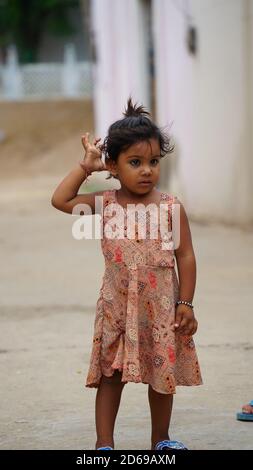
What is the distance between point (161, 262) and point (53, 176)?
2070 centimetres

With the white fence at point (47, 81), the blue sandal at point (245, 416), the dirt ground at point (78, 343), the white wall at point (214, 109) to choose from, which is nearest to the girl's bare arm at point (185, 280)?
the dirt ground at point (78, 343)

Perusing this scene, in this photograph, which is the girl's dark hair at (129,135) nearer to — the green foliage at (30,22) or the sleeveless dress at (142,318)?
the sleeveless dress at (142,318)

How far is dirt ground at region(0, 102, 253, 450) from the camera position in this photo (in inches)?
186

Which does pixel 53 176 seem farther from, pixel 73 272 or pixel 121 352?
pixel 121 352

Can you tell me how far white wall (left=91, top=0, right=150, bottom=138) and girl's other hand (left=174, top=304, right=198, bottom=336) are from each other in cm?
1308

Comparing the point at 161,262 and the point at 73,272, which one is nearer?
the point at 161,262

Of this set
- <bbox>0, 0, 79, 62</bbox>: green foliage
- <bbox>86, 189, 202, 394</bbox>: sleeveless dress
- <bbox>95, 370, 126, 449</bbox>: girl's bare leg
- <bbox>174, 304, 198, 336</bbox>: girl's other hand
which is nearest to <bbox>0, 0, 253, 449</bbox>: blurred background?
<bbox>95, 370, 126, 449</bbox>: girl's bare leg

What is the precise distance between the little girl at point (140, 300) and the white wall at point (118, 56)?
1295cm

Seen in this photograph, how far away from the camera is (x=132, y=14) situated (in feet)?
57.3

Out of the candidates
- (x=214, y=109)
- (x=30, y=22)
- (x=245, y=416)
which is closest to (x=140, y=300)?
(x=245, y=416)

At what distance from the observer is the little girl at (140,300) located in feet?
13.6

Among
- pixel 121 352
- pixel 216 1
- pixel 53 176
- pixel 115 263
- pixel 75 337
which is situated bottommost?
pixel 53 176
